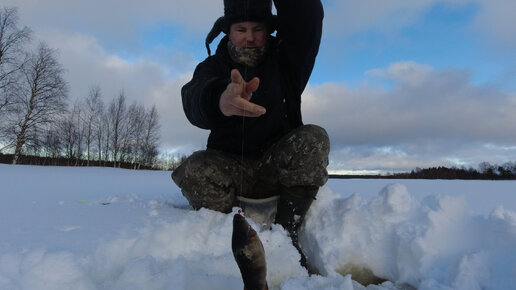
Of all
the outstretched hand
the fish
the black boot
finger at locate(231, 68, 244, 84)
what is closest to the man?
the black boot

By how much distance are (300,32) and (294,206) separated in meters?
1.28

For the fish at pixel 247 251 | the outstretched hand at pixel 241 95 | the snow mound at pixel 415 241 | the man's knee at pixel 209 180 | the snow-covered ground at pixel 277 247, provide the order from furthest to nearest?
the man's knee at pixel 209 180 → the outstretched hand at pixel 241 95 → the snow mound at pixel 415 241 → the snow-covered ground at pixel 277 247 → the fish at pixel 247 251

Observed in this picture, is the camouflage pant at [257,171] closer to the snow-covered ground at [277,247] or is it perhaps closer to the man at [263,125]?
the man at [263,125]

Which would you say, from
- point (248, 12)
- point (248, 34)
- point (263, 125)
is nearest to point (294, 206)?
point (263, 125)

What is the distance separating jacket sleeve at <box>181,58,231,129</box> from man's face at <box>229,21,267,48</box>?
344mm

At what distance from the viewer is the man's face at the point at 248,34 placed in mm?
2310

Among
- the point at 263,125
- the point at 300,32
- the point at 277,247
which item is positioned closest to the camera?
the point at 277,247

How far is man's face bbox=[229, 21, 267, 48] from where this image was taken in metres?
2.31

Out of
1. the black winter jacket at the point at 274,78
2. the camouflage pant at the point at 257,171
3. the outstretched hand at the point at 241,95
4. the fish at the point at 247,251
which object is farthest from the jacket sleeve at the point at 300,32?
the fish at the point at 247,251

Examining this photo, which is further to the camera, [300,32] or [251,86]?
[300,32]

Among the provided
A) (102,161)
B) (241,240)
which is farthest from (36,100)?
(241,240)

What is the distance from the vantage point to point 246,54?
7.60ft

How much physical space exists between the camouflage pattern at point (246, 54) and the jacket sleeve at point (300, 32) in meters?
0.21

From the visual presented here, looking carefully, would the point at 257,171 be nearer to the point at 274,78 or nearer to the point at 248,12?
the point at 274,78
